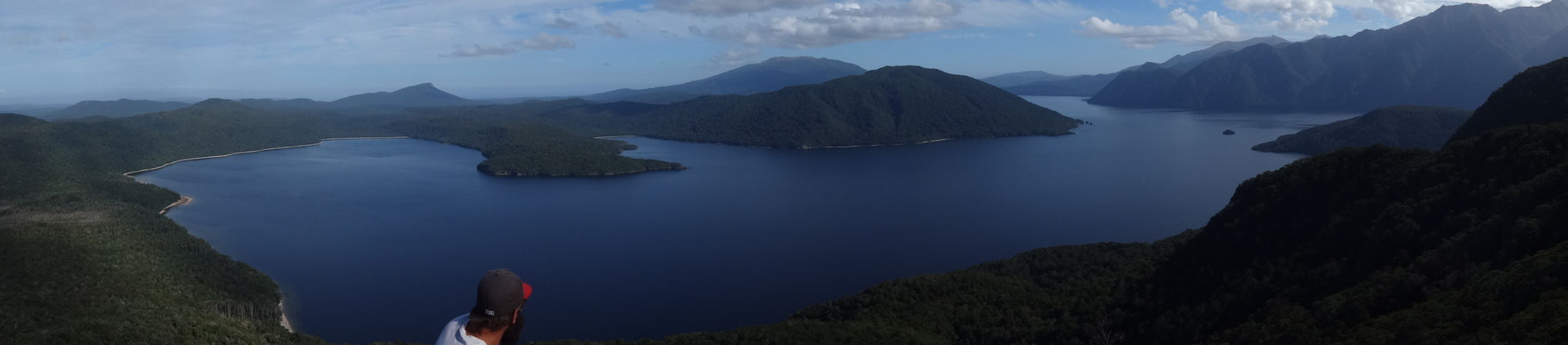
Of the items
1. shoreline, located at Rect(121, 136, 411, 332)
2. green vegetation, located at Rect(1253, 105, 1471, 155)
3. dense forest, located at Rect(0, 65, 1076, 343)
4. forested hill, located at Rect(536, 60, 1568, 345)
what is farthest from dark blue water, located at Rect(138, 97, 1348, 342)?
forested hill, located at Rect(536, 60, 1568, 345)

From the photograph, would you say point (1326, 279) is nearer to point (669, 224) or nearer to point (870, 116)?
point (669, 224)

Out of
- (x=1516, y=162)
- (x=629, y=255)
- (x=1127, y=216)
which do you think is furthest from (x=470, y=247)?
(x=1516, y=162)

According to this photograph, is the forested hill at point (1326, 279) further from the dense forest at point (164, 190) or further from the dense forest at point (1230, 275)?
the dense forest at point (164, 190)

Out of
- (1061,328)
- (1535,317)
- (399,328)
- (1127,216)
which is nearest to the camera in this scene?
(1535,317)

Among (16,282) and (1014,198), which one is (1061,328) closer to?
(16,282)

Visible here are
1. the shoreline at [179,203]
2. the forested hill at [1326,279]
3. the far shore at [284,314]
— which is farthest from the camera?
the shoreline at [179,203]

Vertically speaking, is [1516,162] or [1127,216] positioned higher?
[1516,162]

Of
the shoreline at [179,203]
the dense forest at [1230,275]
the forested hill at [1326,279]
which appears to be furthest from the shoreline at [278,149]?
the forested hill at [1326,279]
